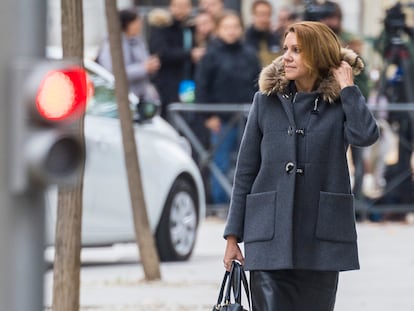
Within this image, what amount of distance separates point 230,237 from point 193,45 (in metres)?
11.4

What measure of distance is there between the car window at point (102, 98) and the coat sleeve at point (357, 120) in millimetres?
6118

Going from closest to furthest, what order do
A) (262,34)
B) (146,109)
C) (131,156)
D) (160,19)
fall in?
(131,156), (146,109), (160,19), (262,34)

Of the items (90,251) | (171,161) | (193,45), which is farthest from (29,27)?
(193,45)

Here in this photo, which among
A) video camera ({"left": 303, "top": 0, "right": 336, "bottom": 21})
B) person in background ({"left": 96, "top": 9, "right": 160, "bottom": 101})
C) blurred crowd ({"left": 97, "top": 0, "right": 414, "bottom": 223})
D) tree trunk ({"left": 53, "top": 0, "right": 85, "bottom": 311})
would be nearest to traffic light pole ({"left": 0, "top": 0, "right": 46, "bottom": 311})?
tree trunk ({"left": 53, "top": 0, "right": 85, "bottom": 311})

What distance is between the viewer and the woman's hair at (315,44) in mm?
6914

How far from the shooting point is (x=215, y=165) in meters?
17.0

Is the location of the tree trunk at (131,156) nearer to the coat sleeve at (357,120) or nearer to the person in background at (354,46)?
the person in background at (354,46)

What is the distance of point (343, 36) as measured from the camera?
15602mm

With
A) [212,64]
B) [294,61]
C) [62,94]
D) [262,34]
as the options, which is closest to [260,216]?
[294,61]

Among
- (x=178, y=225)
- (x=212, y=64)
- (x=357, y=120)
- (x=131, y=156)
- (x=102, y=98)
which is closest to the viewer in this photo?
(x=357, y=120)

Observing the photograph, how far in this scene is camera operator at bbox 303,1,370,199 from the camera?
12.7 metres

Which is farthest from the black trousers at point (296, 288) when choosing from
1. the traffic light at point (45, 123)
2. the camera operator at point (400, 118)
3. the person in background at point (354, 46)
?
the camera operator at point (400, 118)

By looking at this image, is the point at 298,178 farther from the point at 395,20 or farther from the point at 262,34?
the point at 262,34

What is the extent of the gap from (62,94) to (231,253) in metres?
2.88
